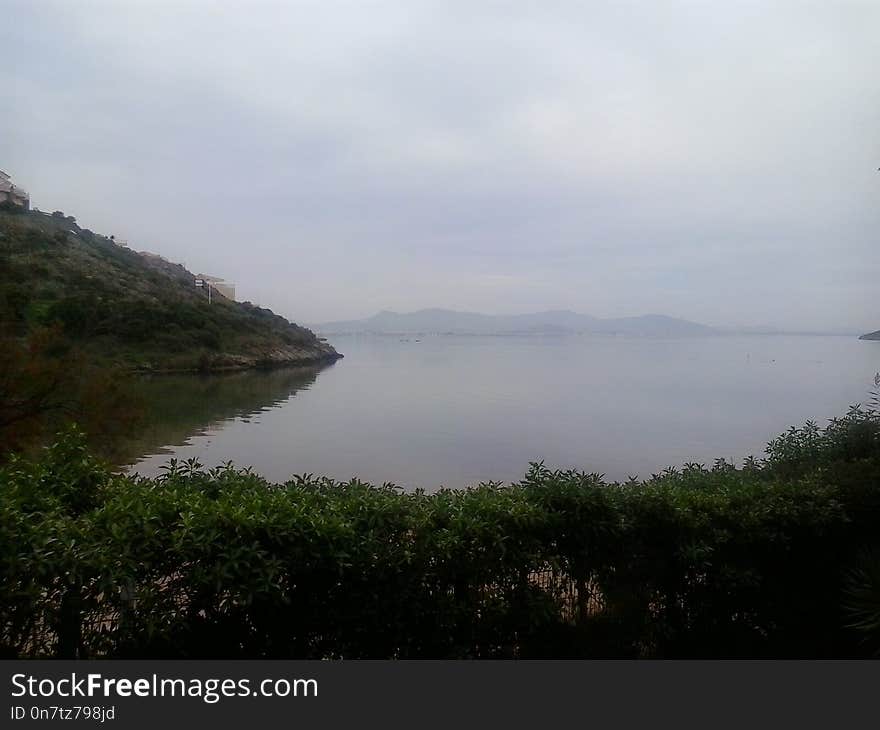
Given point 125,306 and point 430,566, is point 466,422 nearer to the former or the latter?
point 430,566

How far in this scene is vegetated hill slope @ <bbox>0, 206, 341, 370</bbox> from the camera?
29.2 m

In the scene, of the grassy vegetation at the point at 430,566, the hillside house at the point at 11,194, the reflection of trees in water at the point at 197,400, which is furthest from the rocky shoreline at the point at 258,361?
the grassy vegetation at the point at 430,566

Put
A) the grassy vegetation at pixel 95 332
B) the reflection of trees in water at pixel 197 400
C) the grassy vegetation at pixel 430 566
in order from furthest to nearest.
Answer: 1. the reflection of trees in water at pixel 197 400
2. the grassy vegetation at pixel 95 332
3. the grassy vegetation at pixel 430 566

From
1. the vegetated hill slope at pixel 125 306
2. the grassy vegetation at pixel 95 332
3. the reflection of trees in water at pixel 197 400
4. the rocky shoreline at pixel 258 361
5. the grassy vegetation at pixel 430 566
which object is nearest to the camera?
the grassy vegetation at pixel 430 566

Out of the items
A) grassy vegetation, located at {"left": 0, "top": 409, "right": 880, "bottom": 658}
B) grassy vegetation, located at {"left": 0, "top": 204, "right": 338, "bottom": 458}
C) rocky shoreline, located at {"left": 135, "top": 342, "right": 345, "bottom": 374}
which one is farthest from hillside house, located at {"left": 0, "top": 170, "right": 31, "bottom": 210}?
grassy vegetation, located at {"left": 0, "top": 409, "right": 880, "bottom": 658}

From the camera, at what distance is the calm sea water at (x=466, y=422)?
16000 mm

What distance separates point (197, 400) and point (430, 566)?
1135 inches

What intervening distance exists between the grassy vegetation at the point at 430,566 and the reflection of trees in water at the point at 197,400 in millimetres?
6348

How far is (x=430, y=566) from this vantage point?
262 centimetres

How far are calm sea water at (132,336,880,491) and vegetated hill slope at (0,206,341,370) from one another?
116 inches

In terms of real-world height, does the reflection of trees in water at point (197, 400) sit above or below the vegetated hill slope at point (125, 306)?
below

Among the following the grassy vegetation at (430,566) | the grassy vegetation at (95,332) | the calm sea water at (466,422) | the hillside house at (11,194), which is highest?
the hillside house at (11,194)

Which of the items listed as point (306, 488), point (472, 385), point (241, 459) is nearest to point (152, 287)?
point (472, 385)

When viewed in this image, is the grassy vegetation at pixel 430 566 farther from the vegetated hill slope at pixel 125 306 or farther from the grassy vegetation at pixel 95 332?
the vegetated hill slope at pixel 125 306
